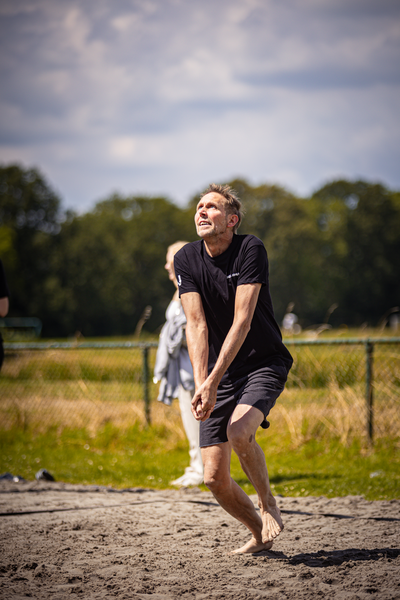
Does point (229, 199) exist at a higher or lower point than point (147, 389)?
higher

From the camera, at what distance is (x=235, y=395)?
3553 millimetres

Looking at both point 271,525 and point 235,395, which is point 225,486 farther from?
point 235,395

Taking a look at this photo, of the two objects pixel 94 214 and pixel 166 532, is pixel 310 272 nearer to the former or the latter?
Answer: pixel 94 214

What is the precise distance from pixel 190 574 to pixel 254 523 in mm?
503

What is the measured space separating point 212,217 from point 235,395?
1.06 metres

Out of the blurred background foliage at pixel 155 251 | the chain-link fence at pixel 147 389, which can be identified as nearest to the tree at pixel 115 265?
the blurred background foliage at pixel 155 251

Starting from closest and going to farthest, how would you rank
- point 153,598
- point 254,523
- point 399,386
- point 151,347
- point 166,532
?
point 153,598 < point 254,523 < point 166,532 < point 399,386 < point 151,347

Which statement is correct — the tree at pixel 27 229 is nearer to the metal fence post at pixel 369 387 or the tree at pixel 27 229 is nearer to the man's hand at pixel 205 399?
the metal fence post at pixel 369 387

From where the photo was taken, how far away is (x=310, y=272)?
201 feet

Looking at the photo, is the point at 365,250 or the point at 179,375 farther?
the point at 365,250

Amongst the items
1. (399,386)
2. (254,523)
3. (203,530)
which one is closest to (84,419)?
(399,386)

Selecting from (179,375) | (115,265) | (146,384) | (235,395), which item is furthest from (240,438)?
(115,265)

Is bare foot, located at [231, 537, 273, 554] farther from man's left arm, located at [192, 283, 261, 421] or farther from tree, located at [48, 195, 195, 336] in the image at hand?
tree, located at [48, 195, 195, 336]

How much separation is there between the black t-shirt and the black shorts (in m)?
0.05
